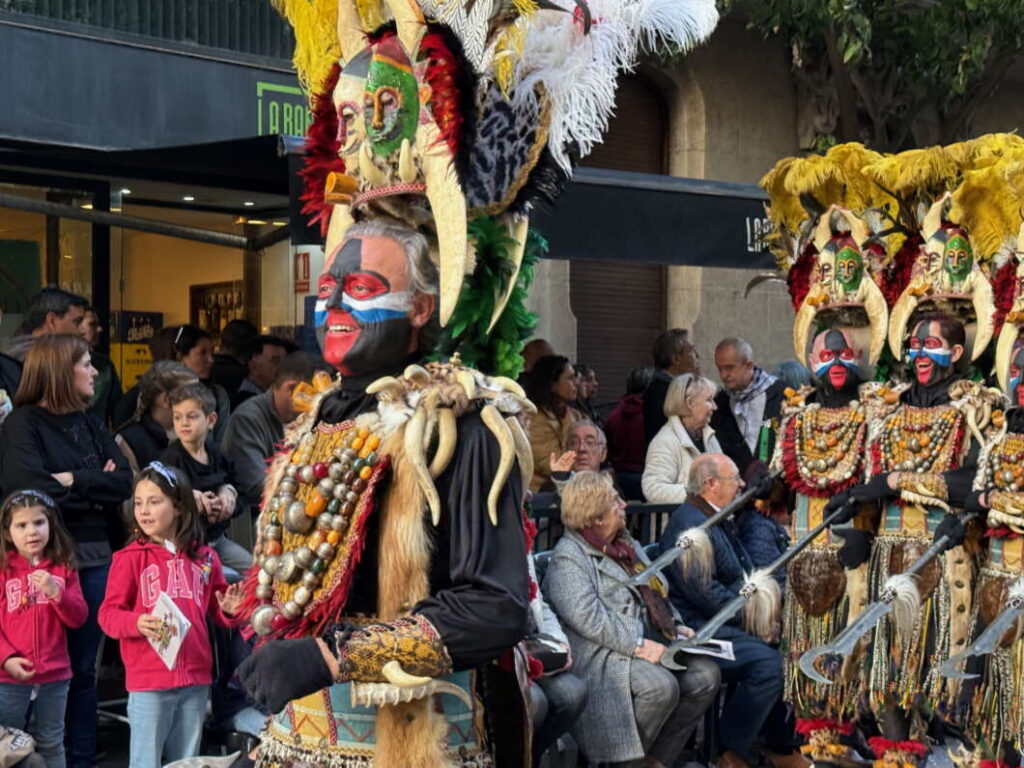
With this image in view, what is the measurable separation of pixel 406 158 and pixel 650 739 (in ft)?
13.3

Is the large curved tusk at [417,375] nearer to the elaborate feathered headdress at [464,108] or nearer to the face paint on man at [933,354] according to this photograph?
the elaborate feathered headdress at [464,108]

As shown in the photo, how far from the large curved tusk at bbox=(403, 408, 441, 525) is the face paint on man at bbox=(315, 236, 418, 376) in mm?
282

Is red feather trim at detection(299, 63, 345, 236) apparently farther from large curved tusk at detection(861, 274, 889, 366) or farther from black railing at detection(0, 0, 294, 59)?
black railing at detection(0, 0, 294, 59)

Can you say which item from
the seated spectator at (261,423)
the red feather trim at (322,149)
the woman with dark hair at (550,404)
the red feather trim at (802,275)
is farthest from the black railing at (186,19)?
the red feather trim at (322,149)

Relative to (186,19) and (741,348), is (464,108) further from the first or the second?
(741,348)

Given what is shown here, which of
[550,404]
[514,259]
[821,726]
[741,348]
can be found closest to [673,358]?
[741,348]

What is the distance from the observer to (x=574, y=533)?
285 inches

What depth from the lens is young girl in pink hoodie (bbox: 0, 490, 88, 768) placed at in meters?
6.13

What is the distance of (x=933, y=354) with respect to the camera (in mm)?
7844

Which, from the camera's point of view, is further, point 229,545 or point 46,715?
point 229,545

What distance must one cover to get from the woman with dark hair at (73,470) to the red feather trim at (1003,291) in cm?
413

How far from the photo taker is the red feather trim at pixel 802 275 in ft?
28.2

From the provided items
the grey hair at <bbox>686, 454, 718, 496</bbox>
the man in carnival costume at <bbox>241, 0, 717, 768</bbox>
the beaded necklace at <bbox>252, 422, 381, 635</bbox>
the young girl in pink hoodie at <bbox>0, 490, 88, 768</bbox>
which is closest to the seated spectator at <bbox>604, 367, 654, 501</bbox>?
the grey hair at <bbox>686, 454, 718, 496</bbox>

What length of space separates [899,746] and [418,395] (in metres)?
4.90
